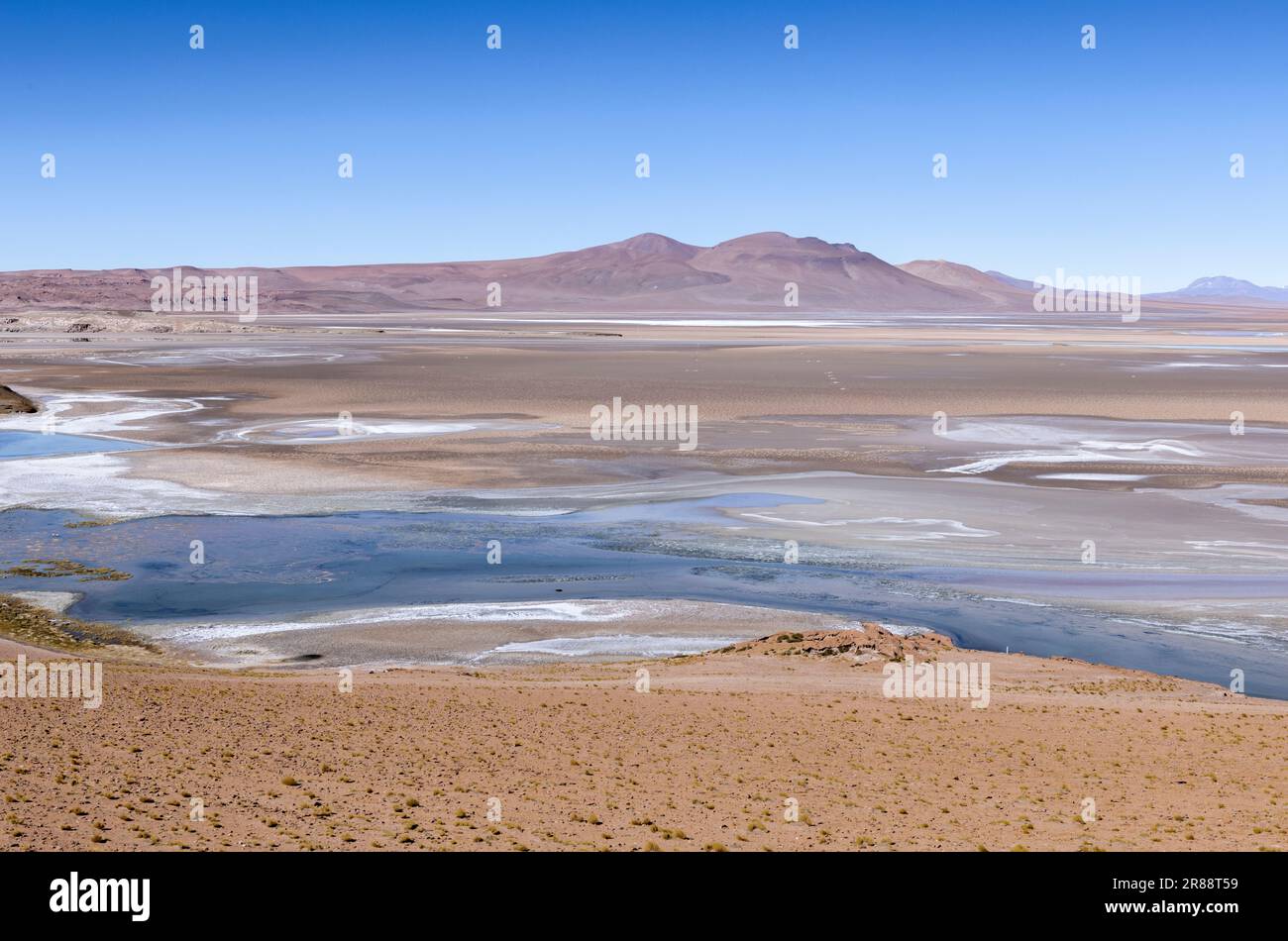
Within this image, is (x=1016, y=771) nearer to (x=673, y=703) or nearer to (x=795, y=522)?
(x=673, y=703)

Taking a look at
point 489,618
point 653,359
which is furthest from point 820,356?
point 489,618

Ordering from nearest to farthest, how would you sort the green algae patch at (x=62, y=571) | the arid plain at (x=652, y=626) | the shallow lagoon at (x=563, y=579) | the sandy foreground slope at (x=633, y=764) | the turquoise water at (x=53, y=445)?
the sandy foreground slope at (x=633, y=764) → the arid plain at (x=652, y=626) → the shallow lagoon at (x=563, y=579) → the green algae patch at (x=62, y=571) → the turquoise water at (x=53, y=445)
